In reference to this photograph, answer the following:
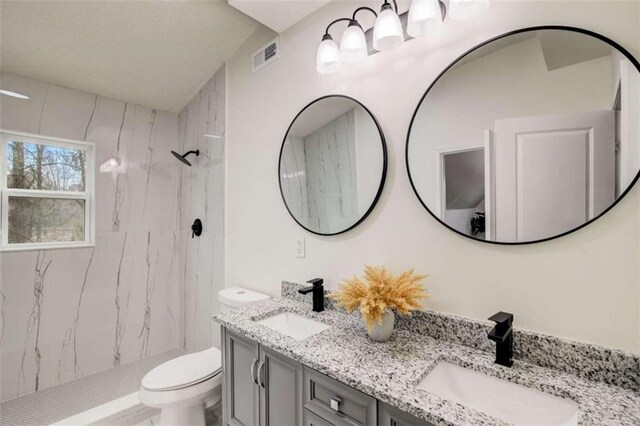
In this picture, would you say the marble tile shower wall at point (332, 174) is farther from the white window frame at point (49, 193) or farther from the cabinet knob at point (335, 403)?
the white window frame at point (49, 193)

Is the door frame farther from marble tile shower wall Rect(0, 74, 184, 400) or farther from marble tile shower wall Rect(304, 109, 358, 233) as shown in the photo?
marble tile shower wall Rect(0, 74, 184, 400)

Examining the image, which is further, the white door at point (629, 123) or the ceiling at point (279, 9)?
the ceiling at point (279, 9)

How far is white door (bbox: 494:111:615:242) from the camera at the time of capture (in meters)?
0.95

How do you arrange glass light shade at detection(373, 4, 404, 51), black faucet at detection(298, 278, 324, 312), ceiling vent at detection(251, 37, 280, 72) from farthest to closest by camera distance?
1. ceiling vent at detection(251, 37, 280, 72)
2. black faucet at detection(298, 278, 324, 312)
3. glass light shade at detection(373, 4, 404, 51)

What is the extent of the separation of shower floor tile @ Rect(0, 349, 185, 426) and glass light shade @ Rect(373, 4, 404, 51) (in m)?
2.96

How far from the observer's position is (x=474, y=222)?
118 cm

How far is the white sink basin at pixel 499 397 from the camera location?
871 mm

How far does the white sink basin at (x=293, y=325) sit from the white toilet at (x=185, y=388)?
325 millimetres

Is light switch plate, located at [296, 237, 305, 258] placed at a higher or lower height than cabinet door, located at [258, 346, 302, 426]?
higher

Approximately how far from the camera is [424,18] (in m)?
1.15

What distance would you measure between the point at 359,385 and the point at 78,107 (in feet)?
10.0

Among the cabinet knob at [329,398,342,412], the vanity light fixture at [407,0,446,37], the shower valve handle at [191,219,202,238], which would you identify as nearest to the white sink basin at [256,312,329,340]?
the cabinet knob at [329,398,342,412]

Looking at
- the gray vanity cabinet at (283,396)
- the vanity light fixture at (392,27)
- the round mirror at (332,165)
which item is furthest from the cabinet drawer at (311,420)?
the vanity light fixture at (392,27)

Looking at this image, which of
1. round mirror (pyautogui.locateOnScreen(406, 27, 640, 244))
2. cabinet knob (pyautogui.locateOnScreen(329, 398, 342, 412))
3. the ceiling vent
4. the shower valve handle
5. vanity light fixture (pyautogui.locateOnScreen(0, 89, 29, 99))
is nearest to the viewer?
round mirror (pyautogui.locateOnScreen(406, 27, 640, 244))
